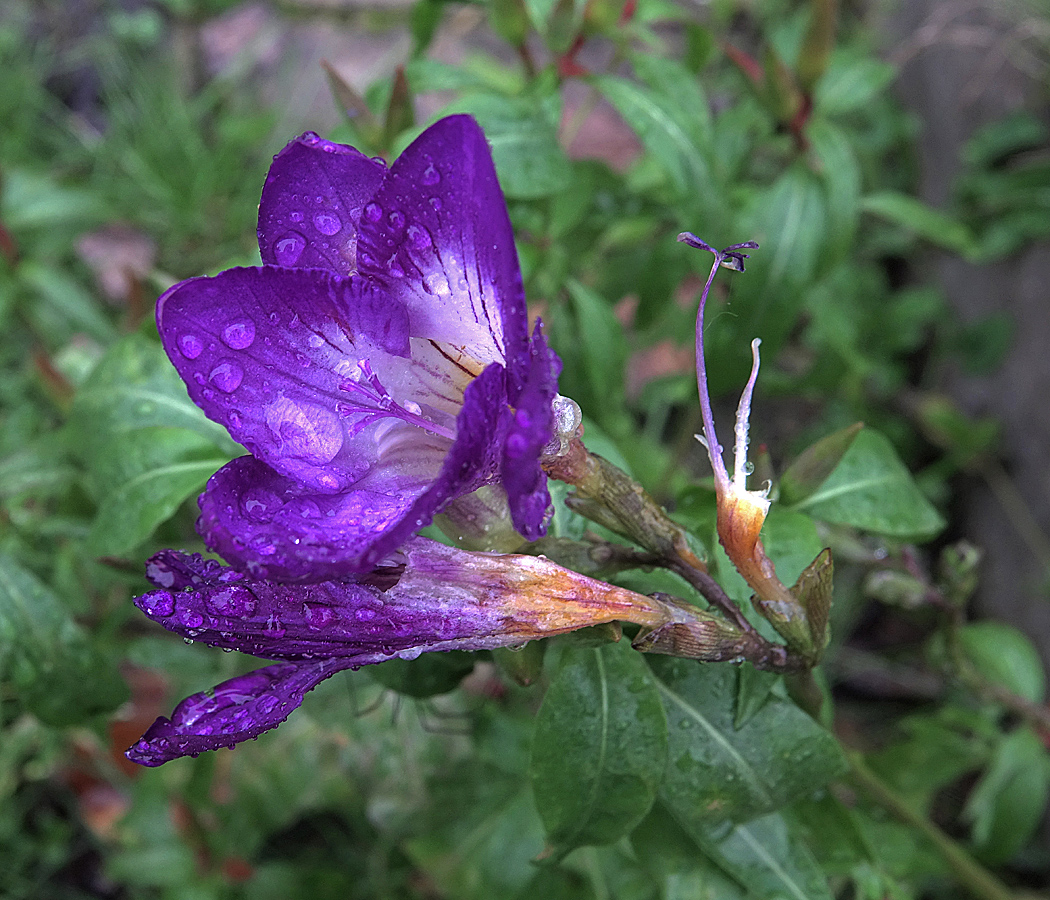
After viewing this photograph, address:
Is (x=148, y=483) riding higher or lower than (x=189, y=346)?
lower

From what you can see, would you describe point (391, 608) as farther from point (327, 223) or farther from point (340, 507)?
point (327, 223)

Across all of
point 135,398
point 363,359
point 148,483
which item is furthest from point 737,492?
point 135,398

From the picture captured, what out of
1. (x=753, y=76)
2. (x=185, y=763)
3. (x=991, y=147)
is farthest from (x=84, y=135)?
(x=991, y=147)

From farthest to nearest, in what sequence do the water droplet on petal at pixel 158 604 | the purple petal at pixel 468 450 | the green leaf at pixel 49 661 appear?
the green leaf at pixel 49 661, the water droplet on petal at pixel 158 604, the purple petal at pixel 468 450

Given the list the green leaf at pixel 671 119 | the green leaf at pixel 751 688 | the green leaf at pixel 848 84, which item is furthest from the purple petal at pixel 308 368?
the green leaf at pixel 848 84

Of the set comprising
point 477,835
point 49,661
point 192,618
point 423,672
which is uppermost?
point 192,618

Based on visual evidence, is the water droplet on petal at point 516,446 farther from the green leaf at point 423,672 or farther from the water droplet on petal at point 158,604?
the green leaf at point 423,672
